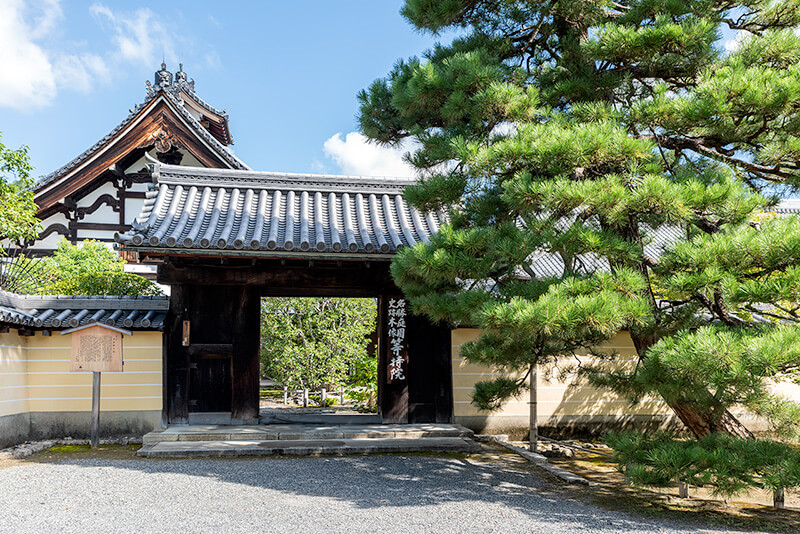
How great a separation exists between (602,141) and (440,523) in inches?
132

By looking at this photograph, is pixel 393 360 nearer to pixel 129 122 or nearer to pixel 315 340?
pixel 315 340

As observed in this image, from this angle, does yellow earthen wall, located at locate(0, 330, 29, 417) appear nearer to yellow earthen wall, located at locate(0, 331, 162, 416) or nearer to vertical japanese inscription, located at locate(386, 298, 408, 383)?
yellow earthen wall, located at locate(0, 331, 162, 416)

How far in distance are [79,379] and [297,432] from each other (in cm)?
338

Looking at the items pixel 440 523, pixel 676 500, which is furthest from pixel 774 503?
pixel 440 523

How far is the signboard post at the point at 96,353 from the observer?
743cm

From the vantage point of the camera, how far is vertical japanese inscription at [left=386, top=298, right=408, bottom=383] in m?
8.64

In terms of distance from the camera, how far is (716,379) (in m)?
3.73

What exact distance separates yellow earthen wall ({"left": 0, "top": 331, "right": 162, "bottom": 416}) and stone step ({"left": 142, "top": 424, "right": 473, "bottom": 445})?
751 millimetres

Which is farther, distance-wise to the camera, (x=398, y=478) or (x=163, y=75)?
(x=163, y=75)

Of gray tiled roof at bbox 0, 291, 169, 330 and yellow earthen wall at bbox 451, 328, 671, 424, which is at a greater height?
gray tiled roof at bbox 0, 291, 169, 330

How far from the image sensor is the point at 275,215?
8867 mm

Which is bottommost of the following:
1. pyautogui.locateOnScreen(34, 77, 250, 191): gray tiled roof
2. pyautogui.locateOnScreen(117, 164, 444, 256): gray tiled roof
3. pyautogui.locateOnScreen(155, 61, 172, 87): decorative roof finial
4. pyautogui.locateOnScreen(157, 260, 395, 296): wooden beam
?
pyautogui.locateOnScreen(157, 260, 395, 296): wooden beam

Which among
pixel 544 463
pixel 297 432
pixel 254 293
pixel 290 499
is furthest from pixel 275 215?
pixel 544 463

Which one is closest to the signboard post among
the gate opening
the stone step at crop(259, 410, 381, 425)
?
the stone step at crop(259, 410, 381, 425)
